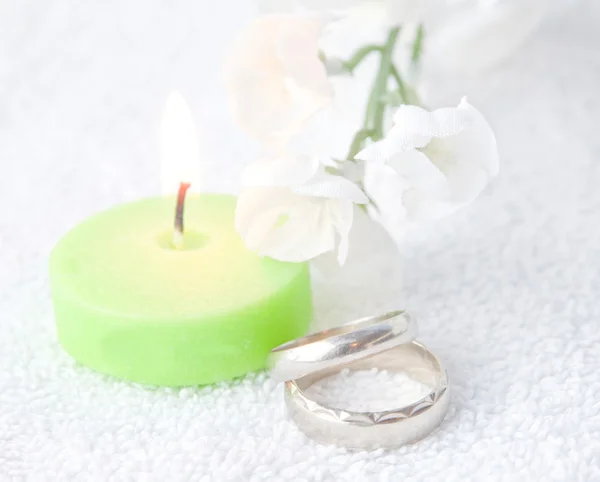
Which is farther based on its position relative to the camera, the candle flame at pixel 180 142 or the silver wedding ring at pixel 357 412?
the candle flame at pixel 180 142

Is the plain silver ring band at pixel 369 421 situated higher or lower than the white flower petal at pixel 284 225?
lower

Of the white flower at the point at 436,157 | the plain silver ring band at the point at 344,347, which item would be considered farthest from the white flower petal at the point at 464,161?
the plain silver ring band at the point at 344,347

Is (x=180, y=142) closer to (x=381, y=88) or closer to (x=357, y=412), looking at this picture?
(x=381, y=88)

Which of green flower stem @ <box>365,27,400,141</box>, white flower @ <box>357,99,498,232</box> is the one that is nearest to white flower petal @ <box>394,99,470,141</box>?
white flower @ <box>357,99,498,232</box>

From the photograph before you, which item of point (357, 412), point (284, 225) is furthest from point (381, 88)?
point (357, 412)

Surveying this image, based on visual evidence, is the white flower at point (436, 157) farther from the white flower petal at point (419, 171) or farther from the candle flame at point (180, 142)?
the candle flame at point (180, 142)

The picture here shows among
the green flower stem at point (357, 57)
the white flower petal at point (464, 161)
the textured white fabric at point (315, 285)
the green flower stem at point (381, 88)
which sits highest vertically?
the green flower stem at point (357, 57)

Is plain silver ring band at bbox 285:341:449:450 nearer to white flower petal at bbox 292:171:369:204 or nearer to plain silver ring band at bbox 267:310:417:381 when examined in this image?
plain silver ring band at bbox 267:310:417:381
